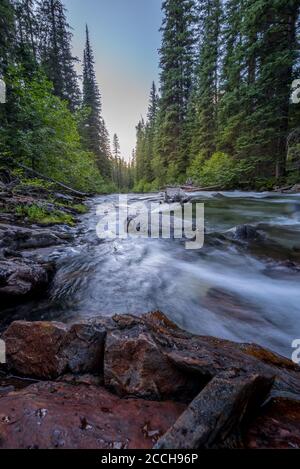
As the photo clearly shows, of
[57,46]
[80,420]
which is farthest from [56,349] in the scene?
[57,46]

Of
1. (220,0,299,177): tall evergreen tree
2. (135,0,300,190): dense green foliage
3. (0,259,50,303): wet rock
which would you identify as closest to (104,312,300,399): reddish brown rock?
(0,259,50,303): wet rock

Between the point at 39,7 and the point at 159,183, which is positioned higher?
the point at 39,7

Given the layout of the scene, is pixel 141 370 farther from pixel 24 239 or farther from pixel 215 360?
pixel 24 239

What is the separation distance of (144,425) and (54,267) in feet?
9.82

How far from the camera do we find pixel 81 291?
10.9 feet

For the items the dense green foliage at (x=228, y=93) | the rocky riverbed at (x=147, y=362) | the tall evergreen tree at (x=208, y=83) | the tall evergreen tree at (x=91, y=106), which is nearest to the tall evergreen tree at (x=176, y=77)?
the dense green foliage at (x=228, y=93)

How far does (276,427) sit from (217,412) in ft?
1.10

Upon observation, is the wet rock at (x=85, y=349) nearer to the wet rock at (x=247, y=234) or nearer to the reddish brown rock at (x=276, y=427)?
the reddish brown rock at (x=276, y=427)

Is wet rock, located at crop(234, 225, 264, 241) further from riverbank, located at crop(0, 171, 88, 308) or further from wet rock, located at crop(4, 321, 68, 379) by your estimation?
wet rock, located at crop(4, 321, 68, 379)

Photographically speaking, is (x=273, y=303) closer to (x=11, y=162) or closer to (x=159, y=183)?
(x=11, y=162)

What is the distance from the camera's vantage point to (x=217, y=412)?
40.7 inches

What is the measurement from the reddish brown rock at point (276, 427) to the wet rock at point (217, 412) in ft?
0.20

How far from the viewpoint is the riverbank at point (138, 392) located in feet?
3.40

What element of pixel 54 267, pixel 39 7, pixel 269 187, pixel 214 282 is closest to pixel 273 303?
pixel 214 282
